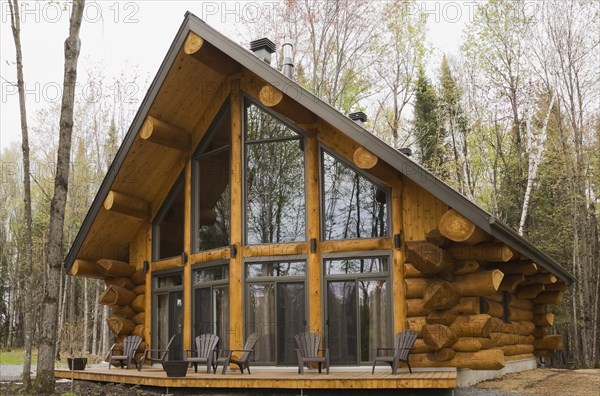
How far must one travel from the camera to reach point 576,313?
19.4 m

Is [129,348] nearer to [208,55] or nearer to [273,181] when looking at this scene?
[273,181]

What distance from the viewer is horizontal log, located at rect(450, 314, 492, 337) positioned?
28.9ft

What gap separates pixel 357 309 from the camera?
9703 mm

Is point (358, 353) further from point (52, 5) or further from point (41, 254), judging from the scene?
point (41, 254)

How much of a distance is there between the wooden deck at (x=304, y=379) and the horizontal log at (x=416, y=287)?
3.48 feet

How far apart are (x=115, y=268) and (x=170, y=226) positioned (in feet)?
4.39

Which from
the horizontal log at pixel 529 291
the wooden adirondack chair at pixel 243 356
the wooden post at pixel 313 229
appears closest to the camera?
the wooden adirondack chair at pixel 243 356

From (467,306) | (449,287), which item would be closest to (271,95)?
(449,287)

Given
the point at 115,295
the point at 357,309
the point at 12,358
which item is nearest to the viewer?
the point at 357,309

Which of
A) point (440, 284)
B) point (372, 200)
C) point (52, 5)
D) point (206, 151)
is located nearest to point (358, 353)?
point (440, 284)

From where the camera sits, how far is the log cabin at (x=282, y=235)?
8969mm

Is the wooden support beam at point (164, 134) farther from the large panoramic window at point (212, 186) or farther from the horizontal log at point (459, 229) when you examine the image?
the horizontal log at point (459, 229)


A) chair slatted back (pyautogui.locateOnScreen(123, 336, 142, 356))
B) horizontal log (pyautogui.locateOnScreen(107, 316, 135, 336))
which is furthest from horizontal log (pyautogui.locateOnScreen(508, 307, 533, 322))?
horizontal log (pyautogui.locateOnScreen(107, 316, 135, 336))

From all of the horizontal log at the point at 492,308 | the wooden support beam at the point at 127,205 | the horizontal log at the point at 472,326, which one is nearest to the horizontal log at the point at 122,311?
the wooden support beam at the point at 127,205
